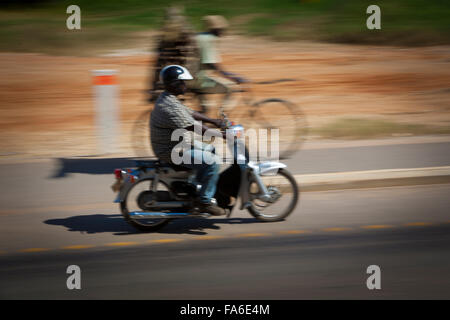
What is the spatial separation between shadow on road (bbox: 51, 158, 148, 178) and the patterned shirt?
2.79 meters

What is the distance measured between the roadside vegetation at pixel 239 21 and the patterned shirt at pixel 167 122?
16.2 metres

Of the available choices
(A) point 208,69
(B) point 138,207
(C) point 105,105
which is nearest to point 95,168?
(C) point 105,105

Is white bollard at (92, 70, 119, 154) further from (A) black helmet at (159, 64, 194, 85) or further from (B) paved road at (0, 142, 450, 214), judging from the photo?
(A) black helmet at (159, 64, 194, 85)

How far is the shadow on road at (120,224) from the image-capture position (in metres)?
6.89

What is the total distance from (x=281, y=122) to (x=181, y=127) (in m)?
3.99

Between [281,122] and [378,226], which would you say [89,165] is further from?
[378,226]

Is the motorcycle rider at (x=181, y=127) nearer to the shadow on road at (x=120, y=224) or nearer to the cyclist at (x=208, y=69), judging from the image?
the shadow on road at (x=120, y=224)

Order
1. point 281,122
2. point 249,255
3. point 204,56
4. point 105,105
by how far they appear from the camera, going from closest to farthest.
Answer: point 249,255
point 204,56
point 105,105
point 281,122

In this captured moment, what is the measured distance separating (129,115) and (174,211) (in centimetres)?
775

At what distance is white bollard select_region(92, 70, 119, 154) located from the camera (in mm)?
9859

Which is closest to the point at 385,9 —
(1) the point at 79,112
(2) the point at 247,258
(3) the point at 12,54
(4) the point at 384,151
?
(3) the point at 12,54

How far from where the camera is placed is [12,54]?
21141 mm

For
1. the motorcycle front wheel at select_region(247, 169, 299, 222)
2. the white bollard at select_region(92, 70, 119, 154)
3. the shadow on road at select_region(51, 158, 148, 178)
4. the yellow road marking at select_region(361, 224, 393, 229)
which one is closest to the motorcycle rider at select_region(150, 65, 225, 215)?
the motorcycle front wheel at select_region(247, 169, 299, 222)

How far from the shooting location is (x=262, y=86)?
685 inches
